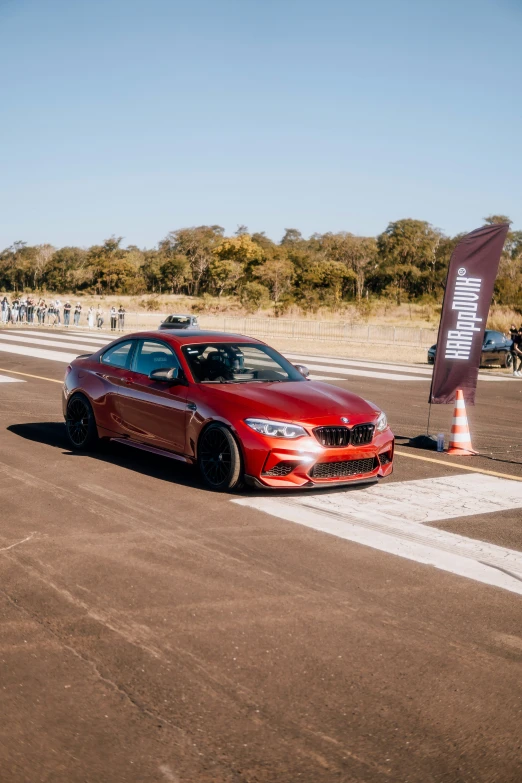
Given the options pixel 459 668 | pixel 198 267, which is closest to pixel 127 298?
pixel 198 267

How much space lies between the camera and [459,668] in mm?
4465

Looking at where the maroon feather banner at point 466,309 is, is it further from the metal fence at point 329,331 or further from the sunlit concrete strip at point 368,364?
the metal fence at point 329,331

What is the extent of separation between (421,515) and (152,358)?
3.39 m

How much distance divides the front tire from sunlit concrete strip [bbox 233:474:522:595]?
2581 mm

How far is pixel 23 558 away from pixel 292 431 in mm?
2755

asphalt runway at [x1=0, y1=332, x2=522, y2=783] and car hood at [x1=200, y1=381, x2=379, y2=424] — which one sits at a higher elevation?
car hood at [x1=200, y1=381, x2=379, y2=424]

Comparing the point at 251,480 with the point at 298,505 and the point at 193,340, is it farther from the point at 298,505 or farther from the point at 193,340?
the point at 193,340

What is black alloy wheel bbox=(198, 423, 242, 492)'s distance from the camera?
8.11 meters

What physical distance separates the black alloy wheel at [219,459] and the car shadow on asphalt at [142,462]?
11 centimetres

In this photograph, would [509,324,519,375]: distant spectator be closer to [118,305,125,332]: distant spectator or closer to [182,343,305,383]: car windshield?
[182,343,305,383]: car windshield

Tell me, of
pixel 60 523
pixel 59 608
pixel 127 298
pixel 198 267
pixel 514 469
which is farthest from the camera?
pixel 198 267

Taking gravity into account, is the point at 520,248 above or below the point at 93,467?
above

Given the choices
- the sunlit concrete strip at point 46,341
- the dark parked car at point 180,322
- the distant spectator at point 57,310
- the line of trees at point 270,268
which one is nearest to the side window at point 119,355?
the sunlit concrete strip at point 46,341

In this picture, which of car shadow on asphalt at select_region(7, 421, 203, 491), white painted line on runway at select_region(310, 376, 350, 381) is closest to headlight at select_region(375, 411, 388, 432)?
car shadow on asphalt at select_region(7, 421, 203, 491)
